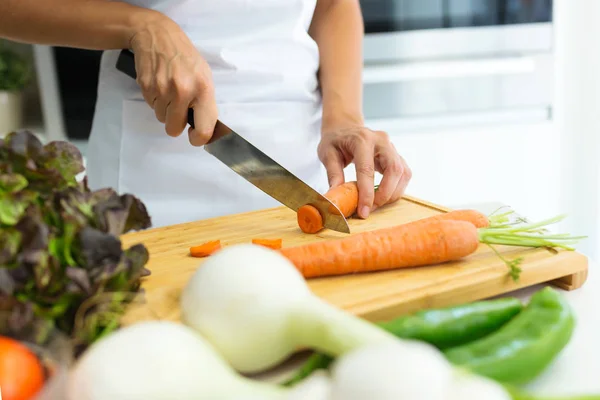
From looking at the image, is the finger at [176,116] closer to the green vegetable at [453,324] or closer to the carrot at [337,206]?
the carrot at [337,206]

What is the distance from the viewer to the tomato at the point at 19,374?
1.82 ft

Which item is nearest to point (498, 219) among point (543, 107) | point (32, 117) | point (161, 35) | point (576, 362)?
point (576, 362)

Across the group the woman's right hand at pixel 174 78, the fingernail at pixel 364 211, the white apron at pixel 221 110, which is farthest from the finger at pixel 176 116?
the fingernail at pixel 364 211

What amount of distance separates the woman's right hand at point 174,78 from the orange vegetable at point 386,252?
336mm

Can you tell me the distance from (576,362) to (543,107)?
1.83 m

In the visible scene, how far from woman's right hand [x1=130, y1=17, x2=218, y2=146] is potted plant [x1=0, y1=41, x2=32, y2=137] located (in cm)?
124

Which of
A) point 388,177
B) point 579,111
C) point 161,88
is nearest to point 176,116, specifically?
point 161,88

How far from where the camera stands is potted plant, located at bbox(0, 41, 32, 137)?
2.25 m

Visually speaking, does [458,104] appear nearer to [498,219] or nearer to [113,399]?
[498,219]

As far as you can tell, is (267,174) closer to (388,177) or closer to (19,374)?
(388,177)

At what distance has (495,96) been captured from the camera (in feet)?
7.59

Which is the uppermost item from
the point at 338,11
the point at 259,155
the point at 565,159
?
Result: the point at 338,11

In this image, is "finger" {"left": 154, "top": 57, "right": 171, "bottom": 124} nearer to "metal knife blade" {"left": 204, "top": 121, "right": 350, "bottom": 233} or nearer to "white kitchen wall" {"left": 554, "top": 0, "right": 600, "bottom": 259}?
"metal knife blade" {"left": 204, "top": 121, "right": 350, "bottom": 233}

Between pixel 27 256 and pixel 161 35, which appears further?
pixel 161 35
